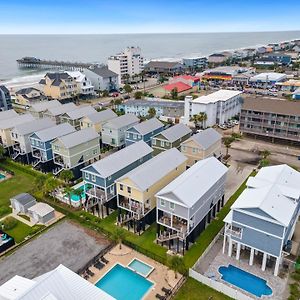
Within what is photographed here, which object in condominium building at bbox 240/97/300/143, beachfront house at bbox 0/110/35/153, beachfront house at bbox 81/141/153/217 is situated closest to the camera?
beachfront house at bbox 81/141/153/217

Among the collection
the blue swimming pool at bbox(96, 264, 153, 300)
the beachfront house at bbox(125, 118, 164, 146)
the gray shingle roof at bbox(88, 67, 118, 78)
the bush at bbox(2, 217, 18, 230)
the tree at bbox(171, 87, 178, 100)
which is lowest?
the blue swimming pool at bbox(96, 264, 153, 300)

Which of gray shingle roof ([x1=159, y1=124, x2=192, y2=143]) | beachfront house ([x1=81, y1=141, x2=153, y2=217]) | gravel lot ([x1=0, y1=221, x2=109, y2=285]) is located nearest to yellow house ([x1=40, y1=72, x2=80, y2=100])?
gray shingle roof ([x1=159, y1=124, x2=192, y2=143])

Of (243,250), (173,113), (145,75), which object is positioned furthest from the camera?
(145,75)

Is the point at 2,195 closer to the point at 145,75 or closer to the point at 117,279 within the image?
the point at 117,279

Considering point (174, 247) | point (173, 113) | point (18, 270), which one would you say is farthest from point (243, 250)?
point (173, 113)

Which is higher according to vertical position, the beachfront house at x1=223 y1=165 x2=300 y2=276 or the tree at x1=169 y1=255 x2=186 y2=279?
the beachfront house at x1=223 y1=165 x2=300 y2=276

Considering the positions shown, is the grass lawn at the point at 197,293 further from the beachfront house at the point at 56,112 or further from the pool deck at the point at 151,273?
the beachfront house at the point at 56,112

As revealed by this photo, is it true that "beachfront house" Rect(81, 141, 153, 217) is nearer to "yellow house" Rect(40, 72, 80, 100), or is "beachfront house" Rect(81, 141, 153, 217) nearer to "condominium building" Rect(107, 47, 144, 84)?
"yellow house" Rect(40, 72, 80, 100)

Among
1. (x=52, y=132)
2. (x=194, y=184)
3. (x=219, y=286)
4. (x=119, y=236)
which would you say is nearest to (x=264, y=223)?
(x=219, y=286)
